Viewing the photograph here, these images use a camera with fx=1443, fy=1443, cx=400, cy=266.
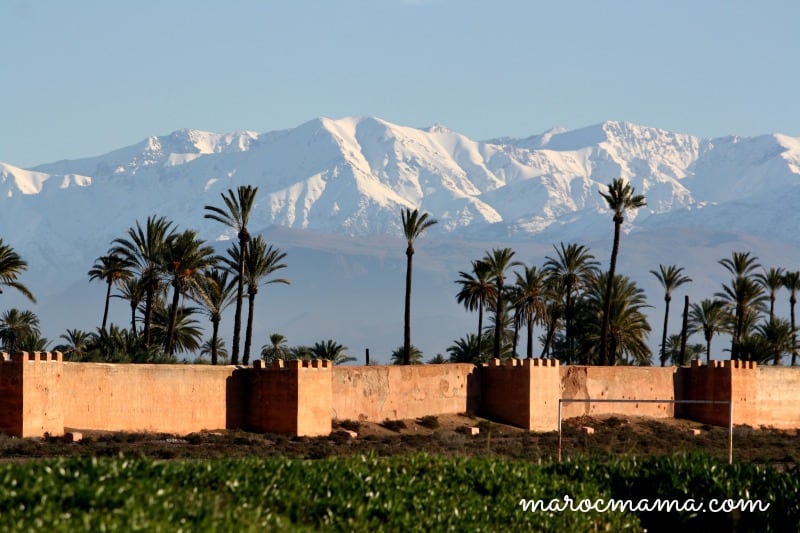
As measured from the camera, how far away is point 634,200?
2542 inches

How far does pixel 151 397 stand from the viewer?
4131 cm

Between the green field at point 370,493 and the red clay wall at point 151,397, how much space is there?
57.9 ft

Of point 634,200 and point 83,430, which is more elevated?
point 634,200

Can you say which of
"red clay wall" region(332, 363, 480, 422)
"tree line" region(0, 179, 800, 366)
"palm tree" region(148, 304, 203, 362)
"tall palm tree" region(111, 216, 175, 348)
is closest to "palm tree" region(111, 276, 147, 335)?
"tree line" region(0, 179, 800, 366)

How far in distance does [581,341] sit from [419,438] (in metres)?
31.4

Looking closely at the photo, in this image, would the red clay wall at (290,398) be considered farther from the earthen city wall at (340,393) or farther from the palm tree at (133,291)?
the palm tree at (133,291)

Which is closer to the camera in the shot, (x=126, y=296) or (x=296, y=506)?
(x=296, y=506)

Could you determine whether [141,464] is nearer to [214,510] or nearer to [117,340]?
[214,510]

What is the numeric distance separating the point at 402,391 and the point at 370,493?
29180mm

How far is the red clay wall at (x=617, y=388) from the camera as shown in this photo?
5478 centimetres

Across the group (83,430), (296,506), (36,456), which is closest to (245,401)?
(83,430)

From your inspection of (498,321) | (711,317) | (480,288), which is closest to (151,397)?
(498,321)

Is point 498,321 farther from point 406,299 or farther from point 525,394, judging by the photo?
point 525,394

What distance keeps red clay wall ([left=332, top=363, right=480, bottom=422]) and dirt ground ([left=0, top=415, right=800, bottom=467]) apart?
47cm
